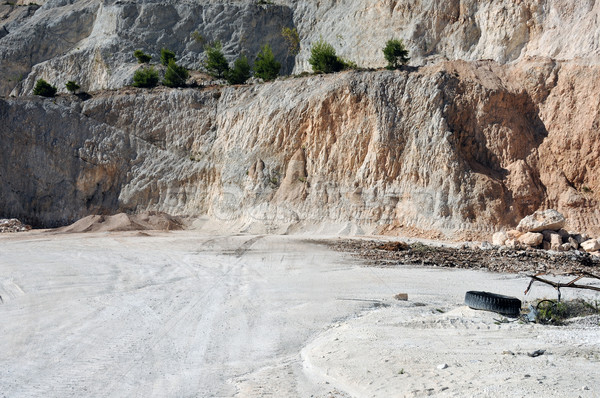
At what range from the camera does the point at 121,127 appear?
33625 millimetres

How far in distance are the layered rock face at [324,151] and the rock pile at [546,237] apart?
9.04 ft

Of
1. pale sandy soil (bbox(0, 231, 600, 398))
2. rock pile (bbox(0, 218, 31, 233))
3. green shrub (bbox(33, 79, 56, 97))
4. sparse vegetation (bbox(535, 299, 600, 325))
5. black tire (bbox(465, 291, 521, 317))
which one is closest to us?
pale sandy soil (bbox(0, 231, 600, 398))

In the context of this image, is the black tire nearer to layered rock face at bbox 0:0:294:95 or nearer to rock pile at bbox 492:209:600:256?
rock pile at bbox 492:209:600:256

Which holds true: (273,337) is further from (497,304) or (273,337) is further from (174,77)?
(174,77)

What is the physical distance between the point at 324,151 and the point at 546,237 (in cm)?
1235

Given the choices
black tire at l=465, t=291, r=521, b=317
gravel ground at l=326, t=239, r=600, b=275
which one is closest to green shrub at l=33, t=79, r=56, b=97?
gravel ground at l=326, t=239, r=600, b=275

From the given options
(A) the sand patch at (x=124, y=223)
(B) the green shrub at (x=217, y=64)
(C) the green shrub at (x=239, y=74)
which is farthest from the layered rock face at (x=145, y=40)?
(A) the sand patch at (x=124, y=223)

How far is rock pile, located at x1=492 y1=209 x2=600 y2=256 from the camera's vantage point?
1762 cm

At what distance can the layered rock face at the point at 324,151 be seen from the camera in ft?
75.3

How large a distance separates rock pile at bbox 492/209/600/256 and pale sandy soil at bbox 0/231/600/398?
19.7 feet

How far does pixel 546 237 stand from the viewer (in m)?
18.1

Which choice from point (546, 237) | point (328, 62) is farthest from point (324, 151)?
point (546, 237)

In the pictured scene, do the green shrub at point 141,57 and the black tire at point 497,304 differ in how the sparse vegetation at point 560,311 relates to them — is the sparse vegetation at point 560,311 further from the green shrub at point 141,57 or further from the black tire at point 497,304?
the green shrub at point 141,57

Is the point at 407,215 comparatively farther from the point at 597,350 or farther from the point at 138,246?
the point at 597,350
